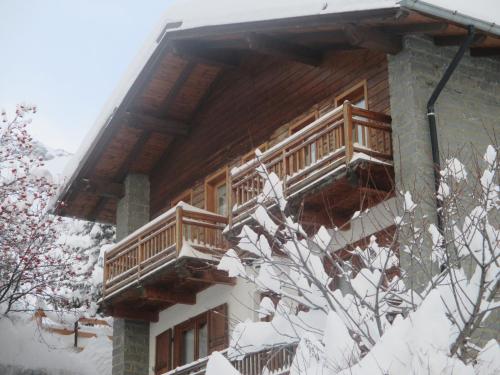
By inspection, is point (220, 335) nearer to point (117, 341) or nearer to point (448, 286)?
point (117, 341)

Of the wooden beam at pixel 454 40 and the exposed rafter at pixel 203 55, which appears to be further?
the exposed rafter at pixel 203 55

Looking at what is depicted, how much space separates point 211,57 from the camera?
851 inches

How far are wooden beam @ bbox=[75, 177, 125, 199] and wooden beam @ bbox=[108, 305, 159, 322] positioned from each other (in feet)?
11.8

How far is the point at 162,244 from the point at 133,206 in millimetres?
4586

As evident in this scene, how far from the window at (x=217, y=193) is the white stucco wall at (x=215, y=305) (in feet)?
6.29

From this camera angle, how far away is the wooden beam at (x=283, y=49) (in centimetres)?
1866

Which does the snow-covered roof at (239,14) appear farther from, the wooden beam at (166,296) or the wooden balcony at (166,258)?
the wooden beam at (166,296)

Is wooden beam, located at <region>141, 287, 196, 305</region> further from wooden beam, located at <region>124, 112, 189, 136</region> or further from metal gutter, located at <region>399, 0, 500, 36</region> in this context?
metal gutter, located at <region>399, 0, 500, 36</region>

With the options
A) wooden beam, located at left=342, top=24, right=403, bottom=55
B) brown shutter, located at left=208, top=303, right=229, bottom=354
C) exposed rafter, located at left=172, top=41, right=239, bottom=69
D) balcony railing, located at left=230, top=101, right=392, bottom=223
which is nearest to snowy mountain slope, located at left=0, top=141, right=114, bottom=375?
brown shutter, located at left=208, top=303, right=229, bottom=354

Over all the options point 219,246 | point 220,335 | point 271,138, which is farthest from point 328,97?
point 220,335

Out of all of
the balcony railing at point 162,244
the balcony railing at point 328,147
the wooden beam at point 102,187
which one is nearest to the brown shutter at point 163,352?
the balcony railing at point 162,244

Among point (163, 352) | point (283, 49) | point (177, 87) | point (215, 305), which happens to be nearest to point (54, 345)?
point (163, 352)

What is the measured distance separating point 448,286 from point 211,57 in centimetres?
1177

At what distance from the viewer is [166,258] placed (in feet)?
65.2
